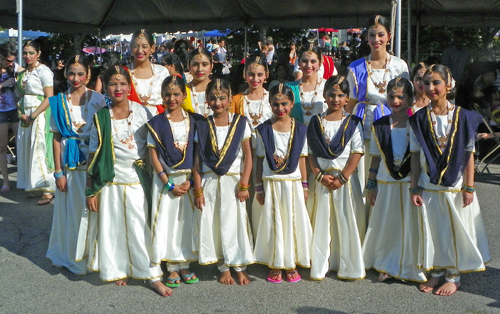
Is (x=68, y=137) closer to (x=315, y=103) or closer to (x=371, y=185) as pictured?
(x=315, y=103)

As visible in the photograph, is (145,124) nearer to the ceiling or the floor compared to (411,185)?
nearer to the ceiling

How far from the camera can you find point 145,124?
4352 mm

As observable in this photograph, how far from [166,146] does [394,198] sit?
1730 mm

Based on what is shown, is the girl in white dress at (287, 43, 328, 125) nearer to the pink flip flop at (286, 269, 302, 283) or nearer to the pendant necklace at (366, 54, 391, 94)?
the pendant necklace at (366, 54, 391, 94)

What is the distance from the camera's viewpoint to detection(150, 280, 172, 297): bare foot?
13.9 ft

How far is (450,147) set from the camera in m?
4.07

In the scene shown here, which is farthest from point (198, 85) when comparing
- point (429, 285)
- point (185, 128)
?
point (429, 285)

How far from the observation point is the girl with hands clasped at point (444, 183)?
4082 mm

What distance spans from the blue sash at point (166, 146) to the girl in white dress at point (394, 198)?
140cm

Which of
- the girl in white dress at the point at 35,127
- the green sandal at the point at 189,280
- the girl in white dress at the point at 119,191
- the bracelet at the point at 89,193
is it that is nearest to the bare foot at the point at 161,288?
the girl in white dress at the point at 119,191

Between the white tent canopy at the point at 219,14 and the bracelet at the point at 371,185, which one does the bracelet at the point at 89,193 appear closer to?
the bracelet at the point at 371,185

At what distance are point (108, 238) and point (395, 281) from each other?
84.9 inches

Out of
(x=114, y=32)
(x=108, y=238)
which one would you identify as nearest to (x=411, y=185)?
(x=108, y=238)

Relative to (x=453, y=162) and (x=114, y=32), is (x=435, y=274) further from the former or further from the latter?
(x=114, y=32)
